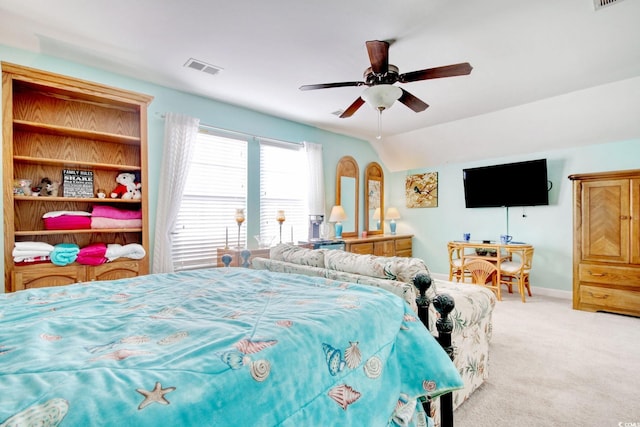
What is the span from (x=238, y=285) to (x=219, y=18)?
77.4 inches

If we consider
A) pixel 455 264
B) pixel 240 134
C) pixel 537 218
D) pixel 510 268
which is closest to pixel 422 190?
pixel 455 264

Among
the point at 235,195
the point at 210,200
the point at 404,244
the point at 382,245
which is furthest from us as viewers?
the point at 404,244

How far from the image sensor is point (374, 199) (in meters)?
6.09

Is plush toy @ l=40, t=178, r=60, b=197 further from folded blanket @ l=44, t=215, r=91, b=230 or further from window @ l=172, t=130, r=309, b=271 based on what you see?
window @ l=172, t=130, r=309, b=271

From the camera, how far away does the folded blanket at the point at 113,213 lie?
2.89 m

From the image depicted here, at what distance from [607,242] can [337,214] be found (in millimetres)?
3370

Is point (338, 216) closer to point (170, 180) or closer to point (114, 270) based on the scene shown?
point (170, 180)

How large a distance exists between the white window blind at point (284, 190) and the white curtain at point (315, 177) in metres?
0.08

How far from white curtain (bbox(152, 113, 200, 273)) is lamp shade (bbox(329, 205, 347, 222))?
7.63ft

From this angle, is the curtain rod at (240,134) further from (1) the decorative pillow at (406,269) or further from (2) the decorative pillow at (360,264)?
(1) the decorative pillow at (406,269)

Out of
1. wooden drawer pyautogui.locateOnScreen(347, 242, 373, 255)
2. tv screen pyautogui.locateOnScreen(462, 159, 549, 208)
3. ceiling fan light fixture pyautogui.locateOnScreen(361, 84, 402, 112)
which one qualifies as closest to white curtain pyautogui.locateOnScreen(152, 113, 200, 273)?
ceiling fan light fixture pyautogui.locateOnScreen(361, 84, 402, 112)

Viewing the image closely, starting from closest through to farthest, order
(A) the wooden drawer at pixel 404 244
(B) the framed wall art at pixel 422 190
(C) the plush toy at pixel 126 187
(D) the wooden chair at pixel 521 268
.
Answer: (C) the plush toy at pixel 126 187, (D) the wooden chair at pixel 521 268, (A) the wooden drawer at pixel 404 244, (B) the framed wall art at pixel 422 190

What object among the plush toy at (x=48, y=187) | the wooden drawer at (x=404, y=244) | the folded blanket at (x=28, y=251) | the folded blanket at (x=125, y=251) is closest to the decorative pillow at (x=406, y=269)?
Result: the folded blanket at (x=125, y=251)

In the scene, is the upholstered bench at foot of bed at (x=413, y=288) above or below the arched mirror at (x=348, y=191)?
below
